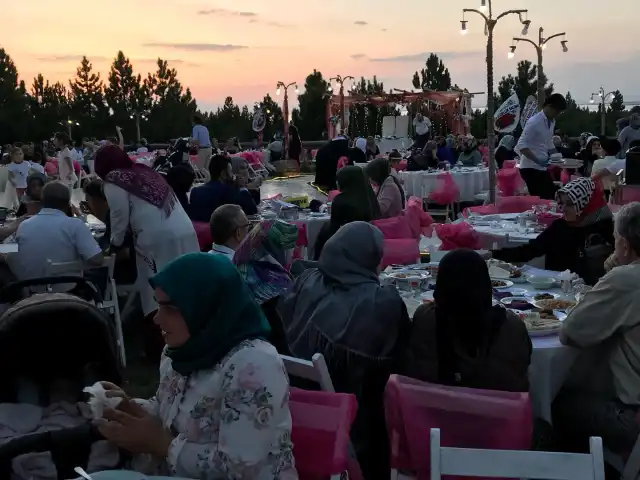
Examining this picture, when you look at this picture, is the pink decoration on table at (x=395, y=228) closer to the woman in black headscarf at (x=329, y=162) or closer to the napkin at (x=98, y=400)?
the napkin at (x=98, y=400)

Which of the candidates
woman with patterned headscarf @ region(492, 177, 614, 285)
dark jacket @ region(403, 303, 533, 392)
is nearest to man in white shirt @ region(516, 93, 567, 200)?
woman with patterned headscarf @ region(492, 177, 614, 285)

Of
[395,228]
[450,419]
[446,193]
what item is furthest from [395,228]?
[446,193]

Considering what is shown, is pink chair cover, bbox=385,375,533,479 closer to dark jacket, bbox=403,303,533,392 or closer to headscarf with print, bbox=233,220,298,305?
dark jacket, bbox=403,303,533,392

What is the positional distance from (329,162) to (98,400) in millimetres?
9676

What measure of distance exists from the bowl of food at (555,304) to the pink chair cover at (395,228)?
2.25m

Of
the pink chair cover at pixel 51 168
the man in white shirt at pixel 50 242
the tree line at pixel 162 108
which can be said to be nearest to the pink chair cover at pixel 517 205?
the man in white shirt at pixel 50 242

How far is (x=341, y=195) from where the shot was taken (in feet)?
19.7

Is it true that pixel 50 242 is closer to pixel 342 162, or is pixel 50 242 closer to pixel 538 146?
pixel 538 146

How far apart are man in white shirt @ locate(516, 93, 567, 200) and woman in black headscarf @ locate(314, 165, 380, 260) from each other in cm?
316

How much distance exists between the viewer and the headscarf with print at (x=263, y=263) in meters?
4.04

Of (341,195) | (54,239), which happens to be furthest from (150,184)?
(341,195)

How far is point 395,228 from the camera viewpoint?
5918 millimetres

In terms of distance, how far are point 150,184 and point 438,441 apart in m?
3.80

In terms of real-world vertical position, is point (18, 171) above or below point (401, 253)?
above
